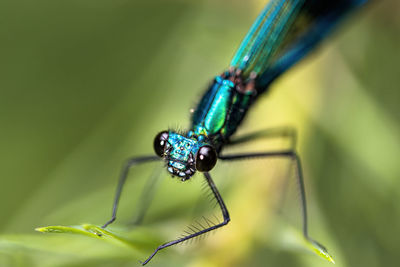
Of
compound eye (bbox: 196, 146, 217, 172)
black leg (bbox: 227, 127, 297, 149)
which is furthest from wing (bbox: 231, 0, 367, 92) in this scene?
compound eye (bbox: 196, 146, 217, 172)

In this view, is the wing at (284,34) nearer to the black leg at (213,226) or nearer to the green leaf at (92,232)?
the black leg at (213,226)

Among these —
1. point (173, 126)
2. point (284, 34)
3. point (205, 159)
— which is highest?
point (284, 34)

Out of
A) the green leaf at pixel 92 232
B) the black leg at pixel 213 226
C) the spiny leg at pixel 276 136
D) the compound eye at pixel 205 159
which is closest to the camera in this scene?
the green leaf at pixel 92 232

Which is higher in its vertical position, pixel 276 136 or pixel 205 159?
pixel 276 136

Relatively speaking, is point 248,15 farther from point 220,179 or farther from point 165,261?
point 165,261

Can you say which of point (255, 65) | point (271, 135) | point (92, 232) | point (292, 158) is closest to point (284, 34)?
point (255, 65)

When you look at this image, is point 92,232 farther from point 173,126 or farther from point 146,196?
point 173,126

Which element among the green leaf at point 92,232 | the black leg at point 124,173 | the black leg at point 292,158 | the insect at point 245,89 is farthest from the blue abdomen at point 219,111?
the green leaf at point 92,232
